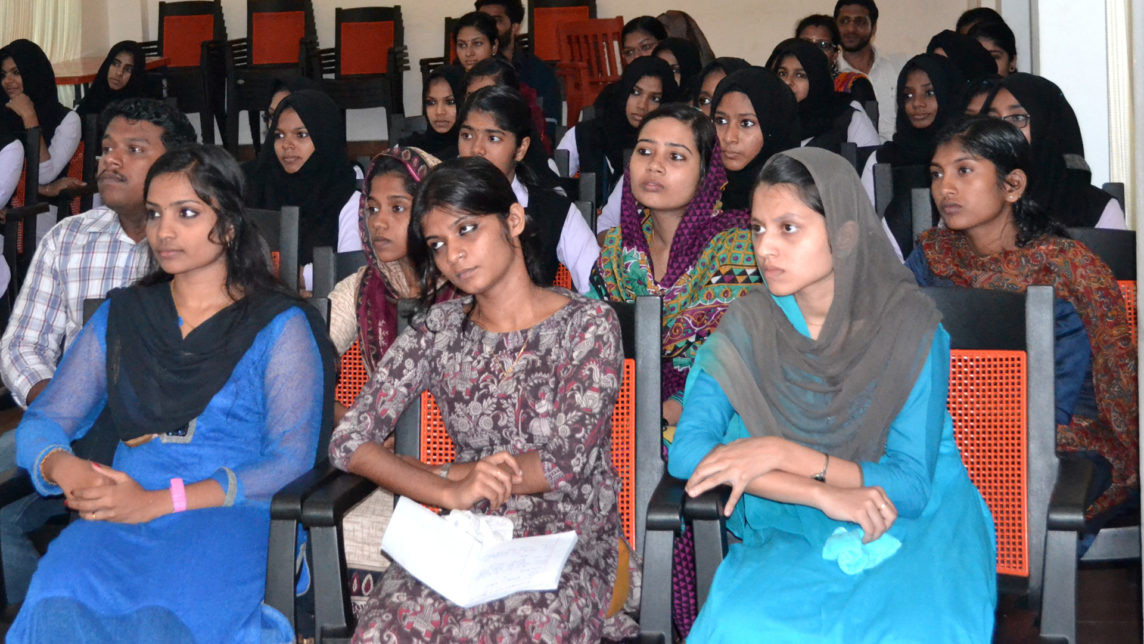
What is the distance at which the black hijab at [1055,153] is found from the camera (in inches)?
125

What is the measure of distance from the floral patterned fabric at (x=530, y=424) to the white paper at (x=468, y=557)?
0.13 feet

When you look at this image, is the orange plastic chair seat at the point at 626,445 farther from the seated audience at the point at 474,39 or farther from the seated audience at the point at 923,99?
the seated audience at the point at 474,39

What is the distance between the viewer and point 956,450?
6.59 feet

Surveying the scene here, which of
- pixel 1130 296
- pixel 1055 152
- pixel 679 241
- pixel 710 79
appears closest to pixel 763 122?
pixel 1055 152

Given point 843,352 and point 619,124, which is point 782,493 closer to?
point 843,352

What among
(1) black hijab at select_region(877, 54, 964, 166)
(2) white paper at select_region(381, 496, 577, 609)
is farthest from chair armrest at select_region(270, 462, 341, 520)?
(1) black hijab at select_region(877, 54, 964, 166)

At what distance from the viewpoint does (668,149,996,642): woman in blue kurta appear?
1766mm

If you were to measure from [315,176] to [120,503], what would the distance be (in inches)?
83.7

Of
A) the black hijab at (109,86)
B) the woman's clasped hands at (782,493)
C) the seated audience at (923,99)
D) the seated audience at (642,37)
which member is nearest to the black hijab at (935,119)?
the seated audience at (923,99)

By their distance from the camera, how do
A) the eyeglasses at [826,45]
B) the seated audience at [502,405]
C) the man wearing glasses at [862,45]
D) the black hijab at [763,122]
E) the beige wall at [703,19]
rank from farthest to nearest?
the beige wall at [703,19] → the man wearing glasses at [862,45] → the eyeglasses at [826,45] → the black hijab at [763,122] → the seated audience at [502,405]

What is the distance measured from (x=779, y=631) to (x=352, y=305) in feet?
4.42

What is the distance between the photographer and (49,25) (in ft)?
29.3

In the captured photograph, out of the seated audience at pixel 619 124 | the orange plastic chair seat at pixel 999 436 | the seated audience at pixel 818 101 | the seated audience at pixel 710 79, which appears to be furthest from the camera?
the seated audience at pixel 619 124

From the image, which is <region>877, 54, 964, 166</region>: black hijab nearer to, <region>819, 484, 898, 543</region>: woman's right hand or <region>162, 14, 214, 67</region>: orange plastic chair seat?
<region>819, 484, 898, 543</region>: woman's right hand
